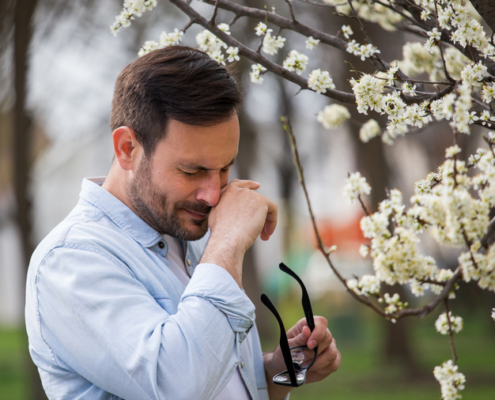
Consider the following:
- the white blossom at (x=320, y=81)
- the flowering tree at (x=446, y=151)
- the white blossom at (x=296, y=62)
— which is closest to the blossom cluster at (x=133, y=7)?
the flowering tree at (x=446, y=151)

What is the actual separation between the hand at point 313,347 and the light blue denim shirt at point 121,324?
1.50 ft

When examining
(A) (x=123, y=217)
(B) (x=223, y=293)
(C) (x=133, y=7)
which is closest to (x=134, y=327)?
(B) (x=223, y=293)

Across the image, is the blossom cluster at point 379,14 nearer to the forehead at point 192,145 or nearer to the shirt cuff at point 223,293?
the forehead at point 192,145

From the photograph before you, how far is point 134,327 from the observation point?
148 cm

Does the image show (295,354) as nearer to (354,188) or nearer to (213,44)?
(354,188)

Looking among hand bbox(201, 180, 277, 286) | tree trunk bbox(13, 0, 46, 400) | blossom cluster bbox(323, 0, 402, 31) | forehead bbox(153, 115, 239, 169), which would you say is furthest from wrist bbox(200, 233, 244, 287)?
tree trunk bbox(13, 0, 46, 400)

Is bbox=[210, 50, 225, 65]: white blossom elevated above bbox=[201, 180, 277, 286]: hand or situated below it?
above

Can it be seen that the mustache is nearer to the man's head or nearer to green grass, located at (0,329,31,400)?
the man's head

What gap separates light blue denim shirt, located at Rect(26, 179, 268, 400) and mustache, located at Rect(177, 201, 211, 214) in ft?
0.82

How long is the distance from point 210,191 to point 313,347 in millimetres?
687

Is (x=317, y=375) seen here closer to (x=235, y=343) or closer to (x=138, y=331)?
(x=235, y=343)

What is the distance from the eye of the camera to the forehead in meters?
1.84

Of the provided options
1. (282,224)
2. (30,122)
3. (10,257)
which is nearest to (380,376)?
(30,122)

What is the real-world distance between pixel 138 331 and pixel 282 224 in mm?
19449
